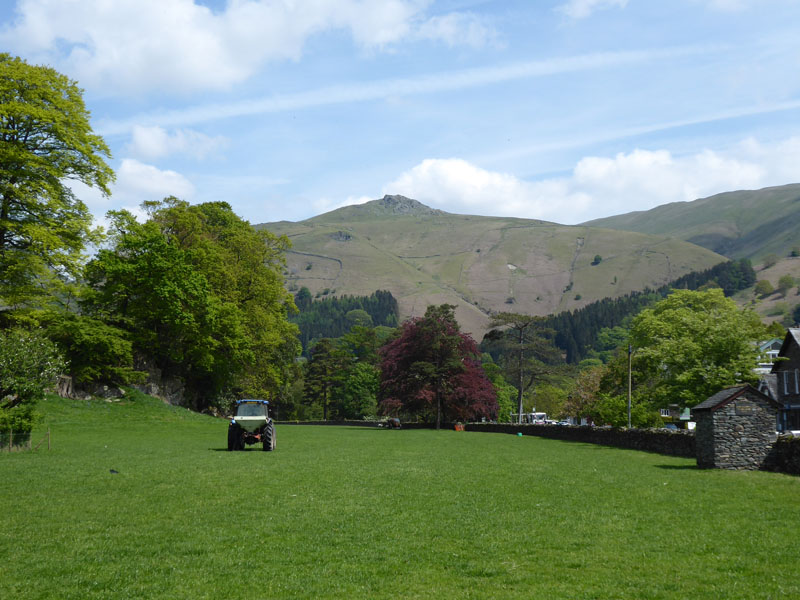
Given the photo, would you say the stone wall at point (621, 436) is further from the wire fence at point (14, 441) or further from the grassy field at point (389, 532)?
the wire fence at point (14, 441)

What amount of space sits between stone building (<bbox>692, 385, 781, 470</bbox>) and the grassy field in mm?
1657

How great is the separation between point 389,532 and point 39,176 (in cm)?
2924

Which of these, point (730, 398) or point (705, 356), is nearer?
point (730, 398)

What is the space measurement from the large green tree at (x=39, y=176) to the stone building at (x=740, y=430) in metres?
28.5

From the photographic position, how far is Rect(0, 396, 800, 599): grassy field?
8.74 m

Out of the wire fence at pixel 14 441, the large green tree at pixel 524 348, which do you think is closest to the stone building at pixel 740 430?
the wire fence at pixel 14 441

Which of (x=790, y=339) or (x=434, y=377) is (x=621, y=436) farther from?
(x=434, y=377)

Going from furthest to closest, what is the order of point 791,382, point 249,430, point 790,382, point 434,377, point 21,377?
point 434,377 < point 790,382 < point 791,382 < point 249,430 < point 21,377

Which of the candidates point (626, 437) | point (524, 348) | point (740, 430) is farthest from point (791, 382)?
point (740, 430)

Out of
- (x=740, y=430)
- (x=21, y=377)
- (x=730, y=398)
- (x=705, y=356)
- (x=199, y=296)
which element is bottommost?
(x=740, y=430)

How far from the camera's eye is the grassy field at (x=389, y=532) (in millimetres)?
8742

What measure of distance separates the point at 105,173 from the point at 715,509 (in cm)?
3190

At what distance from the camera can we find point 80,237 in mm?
35188

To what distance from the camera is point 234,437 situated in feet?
105
